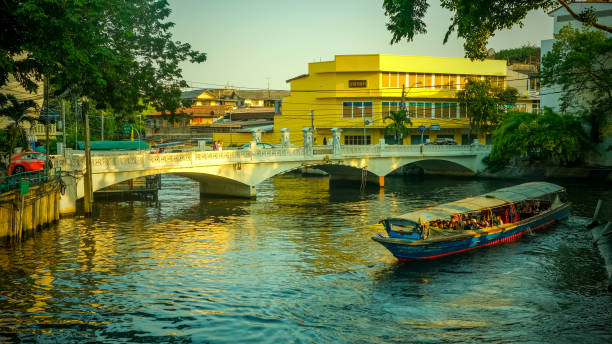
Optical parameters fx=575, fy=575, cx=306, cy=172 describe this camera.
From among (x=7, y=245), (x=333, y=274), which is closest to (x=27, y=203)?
(x=7, y=245)

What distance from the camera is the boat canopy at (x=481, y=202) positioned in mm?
28639

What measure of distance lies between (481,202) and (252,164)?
72.7 ft

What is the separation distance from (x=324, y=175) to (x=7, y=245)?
51.2m

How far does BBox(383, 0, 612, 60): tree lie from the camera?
23.6 meters

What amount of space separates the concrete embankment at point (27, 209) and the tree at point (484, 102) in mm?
57741

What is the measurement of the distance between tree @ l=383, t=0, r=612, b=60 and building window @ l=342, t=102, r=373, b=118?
51671 millimetres

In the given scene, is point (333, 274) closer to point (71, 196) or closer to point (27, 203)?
point (27, 203)

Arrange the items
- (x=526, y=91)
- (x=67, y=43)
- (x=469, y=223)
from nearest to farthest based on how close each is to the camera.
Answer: (x=67, y=43)
(x=469, y=223)
(x=526, y=91)

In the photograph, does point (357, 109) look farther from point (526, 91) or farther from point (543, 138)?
point (526, 91)

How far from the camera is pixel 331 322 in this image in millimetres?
20219

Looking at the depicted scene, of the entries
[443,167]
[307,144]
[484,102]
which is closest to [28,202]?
[307,144]

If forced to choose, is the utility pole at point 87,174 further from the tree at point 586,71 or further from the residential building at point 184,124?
the residential building at point 184,124

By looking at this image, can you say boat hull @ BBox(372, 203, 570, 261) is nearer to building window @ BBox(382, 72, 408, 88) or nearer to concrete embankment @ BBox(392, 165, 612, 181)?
concrete embankment @ BBox(392, 165, 612, 181)

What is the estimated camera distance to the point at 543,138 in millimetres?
58188
